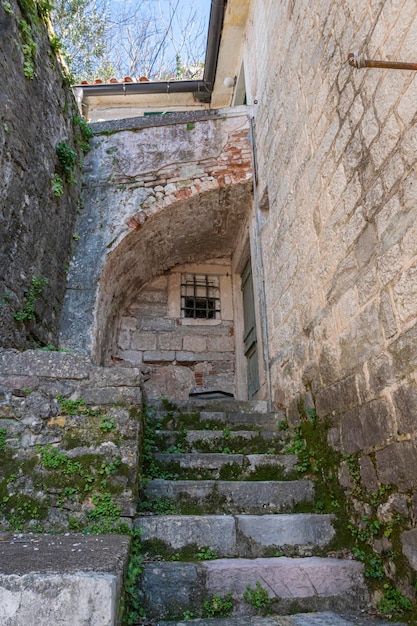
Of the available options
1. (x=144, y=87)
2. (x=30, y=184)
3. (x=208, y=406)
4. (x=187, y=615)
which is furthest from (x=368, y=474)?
(x=144, y=87)

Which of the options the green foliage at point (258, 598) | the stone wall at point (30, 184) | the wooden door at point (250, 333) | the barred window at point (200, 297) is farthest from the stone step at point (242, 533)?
the barred window at point (200, 297)

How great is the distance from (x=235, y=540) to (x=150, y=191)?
13.1 feet

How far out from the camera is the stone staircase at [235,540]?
75.0 inches

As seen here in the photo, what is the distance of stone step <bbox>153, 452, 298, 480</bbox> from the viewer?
9.37ft

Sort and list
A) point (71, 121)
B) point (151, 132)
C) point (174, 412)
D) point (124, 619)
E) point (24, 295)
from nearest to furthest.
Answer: point (124, 619)
point (174, 412)
point (24, 295)
point (71, 121)
point (151, 132)

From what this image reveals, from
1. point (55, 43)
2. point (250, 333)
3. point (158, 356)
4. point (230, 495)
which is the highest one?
point (55, 43)

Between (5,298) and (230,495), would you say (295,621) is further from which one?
(5,298)

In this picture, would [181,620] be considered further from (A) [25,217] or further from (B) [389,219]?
(A) [25,217]

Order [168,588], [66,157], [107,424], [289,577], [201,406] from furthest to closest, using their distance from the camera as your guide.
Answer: [66,157]
[201,406]
[107,424]
[289,577]
[168,588]

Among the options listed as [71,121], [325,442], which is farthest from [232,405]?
[71,121]

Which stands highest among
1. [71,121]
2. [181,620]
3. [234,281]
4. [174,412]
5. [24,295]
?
[71,121]

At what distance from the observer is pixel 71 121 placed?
5.02 meters

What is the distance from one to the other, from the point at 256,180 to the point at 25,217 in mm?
2606

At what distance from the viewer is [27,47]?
4023 mm
